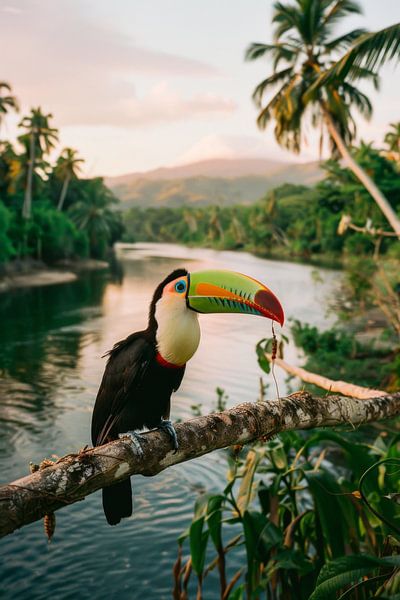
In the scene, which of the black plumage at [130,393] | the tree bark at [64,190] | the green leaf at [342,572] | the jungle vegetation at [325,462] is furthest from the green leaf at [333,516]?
the tree bark at [64,190]

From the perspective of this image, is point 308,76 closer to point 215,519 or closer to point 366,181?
point 366,181

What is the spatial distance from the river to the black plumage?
3.93 m

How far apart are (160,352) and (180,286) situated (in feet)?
0.92

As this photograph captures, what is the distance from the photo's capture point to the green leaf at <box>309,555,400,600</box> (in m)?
1.84

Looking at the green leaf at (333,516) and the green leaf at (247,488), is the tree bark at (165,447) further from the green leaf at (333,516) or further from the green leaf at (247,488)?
the green leaf at (247,488)

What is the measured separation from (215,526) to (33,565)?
382cm

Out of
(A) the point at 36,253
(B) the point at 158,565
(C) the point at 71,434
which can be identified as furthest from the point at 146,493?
(A) the point at 36,253

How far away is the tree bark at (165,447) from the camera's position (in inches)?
60.0

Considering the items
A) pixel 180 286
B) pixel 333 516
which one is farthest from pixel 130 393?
pixel 333 516

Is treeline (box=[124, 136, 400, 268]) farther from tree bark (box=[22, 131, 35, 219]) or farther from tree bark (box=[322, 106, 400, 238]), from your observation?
tree bark (box=[22, 131, 35, 219])

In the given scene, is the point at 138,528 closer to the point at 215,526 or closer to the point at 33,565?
the point at 33,565

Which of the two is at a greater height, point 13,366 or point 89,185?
point 89,185

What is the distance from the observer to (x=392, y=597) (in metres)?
1.65

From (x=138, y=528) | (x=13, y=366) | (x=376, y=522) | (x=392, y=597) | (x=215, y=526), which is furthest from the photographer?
(x=13, y=366)
